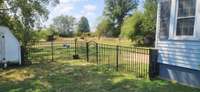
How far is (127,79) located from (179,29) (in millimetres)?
2222

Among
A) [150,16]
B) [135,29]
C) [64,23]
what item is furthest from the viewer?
[64,23]

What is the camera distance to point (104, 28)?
175 ft

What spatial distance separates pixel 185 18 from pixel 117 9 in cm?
4920

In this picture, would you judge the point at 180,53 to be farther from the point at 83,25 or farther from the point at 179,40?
the point at 83,25

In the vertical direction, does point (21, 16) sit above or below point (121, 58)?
above

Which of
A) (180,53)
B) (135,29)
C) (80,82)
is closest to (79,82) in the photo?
(80,82)

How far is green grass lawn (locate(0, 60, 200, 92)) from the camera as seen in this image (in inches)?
259

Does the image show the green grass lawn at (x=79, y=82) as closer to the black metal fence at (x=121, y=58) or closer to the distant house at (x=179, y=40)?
the distant house at (x=179, y=40)

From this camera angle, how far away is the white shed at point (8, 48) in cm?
1079

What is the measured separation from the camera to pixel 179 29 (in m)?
6.78

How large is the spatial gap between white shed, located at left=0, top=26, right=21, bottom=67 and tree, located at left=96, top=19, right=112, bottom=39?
41.8 metres

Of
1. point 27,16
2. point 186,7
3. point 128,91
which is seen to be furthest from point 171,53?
point 27,16

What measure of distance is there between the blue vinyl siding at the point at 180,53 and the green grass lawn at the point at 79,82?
640 millimetres

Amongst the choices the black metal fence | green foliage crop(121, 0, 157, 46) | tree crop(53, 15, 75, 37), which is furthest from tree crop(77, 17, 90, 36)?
the black metal fence
